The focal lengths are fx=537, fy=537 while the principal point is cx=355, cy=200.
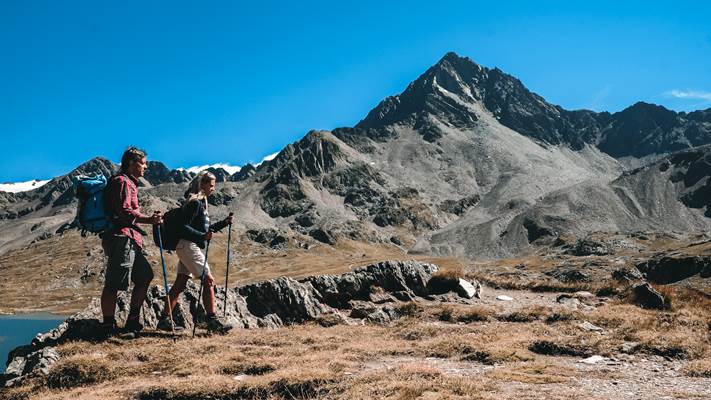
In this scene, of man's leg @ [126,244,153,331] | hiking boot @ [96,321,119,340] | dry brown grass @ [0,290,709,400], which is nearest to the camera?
dry brown grass @ [0,290,709,400]

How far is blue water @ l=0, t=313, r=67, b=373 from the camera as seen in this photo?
3723 inches

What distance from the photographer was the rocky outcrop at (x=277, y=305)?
1427cm

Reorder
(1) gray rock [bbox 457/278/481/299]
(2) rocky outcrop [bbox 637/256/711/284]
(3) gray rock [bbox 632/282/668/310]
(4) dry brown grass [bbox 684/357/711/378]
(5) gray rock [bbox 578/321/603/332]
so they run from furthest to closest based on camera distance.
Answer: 1. (2) rocky outcrop [bbox 637/256/711/284]
2. (1) gray rock [bbox 457/278/481/299]
3. (3) gray rock [bbox 632/282/668/310]
4. (5) gray rock [bbox 578/321/603/332]
5. (4) dry brown grass [bbox 684/357/711/378]

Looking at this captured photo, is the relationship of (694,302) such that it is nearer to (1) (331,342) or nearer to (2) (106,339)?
(1) (331,342)

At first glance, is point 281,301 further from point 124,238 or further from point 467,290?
point 467,290

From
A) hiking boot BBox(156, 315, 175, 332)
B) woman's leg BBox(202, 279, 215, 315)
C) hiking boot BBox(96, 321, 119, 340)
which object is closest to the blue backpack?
hiking boot BBox(96, 321, 119, 340)

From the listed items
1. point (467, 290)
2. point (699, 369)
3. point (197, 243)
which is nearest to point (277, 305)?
point (197, 243)

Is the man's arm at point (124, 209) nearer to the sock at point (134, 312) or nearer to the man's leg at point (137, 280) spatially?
the man's leg at point (137, 280)

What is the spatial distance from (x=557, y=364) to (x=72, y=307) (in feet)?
649

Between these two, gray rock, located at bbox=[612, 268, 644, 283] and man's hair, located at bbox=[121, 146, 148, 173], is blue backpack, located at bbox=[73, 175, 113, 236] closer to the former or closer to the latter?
man's hair, located at bbox=[121, 146, 148, 173]

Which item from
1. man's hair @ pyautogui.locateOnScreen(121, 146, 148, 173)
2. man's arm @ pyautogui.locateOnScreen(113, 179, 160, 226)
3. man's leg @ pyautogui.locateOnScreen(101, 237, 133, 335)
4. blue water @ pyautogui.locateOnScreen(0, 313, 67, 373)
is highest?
man's hair @ pyautogui.locateOnScreen(121, 146, 148, 173)

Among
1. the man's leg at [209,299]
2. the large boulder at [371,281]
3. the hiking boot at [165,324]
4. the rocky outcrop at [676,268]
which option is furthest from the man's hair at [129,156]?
the rocky outcrop at [676,268]

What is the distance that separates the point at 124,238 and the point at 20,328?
14136cm

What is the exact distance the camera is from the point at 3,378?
13.0 m
